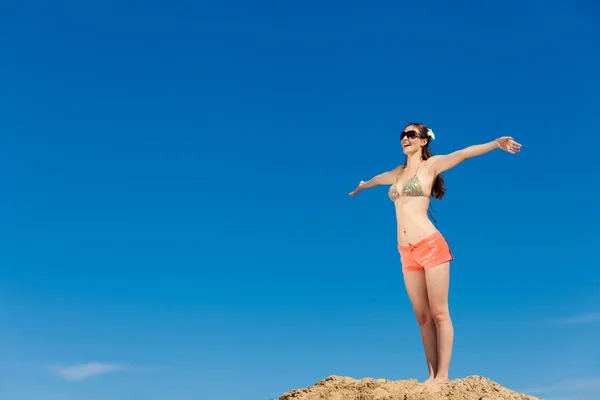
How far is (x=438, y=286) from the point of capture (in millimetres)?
9078

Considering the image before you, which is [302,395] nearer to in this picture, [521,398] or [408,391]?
[408,391]

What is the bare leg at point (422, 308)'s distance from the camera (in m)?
9.37

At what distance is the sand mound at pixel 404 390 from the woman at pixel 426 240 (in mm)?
543

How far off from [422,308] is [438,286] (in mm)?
557

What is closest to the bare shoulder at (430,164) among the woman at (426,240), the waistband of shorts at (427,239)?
the woman at (426,240)

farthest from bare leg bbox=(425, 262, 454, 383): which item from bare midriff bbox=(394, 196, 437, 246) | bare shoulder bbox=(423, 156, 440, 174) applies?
bare shoulder bbox=(423, 156, 440, 174)

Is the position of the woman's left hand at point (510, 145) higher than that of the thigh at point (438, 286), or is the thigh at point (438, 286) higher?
the woman's left hand at point (510, 145)

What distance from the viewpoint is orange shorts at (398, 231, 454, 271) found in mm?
9156

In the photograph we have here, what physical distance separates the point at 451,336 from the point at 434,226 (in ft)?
5.28

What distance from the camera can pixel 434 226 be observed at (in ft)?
30.9

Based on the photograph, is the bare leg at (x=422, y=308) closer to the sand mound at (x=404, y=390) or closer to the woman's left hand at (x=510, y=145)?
the sand mound at (x=404, y=390)

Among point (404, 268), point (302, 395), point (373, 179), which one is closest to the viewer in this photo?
point (302, 395)

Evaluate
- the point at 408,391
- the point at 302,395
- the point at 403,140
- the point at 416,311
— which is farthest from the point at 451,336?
the point at 403,140

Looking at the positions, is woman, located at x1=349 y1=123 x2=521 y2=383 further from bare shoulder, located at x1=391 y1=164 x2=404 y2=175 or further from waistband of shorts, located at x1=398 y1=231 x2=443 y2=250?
bare shoulder, located at x1=391 y1=164 x2=404 y2=175
